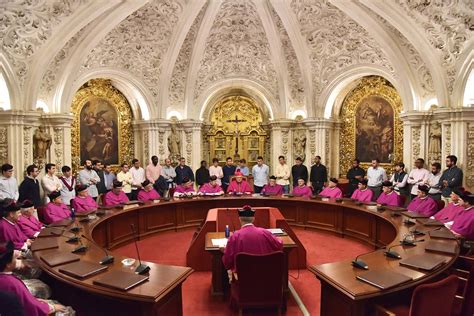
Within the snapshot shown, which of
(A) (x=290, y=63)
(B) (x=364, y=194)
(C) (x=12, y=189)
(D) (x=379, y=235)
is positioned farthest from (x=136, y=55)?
(D) (x=379, y=235)

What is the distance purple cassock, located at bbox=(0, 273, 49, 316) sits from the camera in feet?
10.1

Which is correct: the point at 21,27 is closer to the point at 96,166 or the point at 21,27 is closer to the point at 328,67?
the point at 96,166

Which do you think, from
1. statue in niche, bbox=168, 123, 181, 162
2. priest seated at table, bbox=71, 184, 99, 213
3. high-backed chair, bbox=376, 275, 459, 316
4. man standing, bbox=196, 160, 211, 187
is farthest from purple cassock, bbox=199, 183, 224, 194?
high-backed chair, bbox=376, 275, 459, 316

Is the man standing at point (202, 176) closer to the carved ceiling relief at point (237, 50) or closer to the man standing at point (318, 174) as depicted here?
the man standing at point (318, 174)

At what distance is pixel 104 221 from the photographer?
7.45 m

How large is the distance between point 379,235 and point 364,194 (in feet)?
6.71

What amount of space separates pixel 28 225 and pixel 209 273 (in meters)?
3.06

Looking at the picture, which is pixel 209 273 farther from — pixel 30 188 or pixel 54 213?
pixel 30 188

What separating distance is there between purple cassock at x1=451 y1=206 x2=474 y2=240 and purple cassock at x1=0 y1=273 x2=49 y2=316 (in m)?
5.83

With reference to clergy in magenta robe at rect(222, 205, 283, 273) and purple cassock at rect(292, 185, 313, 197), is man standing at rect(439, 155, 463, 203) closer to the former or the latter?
purple cassock at rect(292, 185, 313, 197)

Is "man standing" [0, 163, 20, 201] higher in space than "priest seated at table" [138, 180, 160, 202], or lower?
higher

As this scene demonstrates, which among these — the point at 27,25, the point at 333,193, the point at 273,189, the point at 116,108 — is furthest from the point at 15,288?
the point at 116,108

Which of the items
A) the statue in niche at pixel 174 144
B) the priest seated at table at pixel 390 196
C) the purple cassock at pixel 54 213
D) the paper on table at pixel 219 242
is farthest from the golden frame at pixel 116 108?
the priest seated at table at pixel 390 196

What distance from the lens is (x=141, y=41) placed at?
1250 cm
